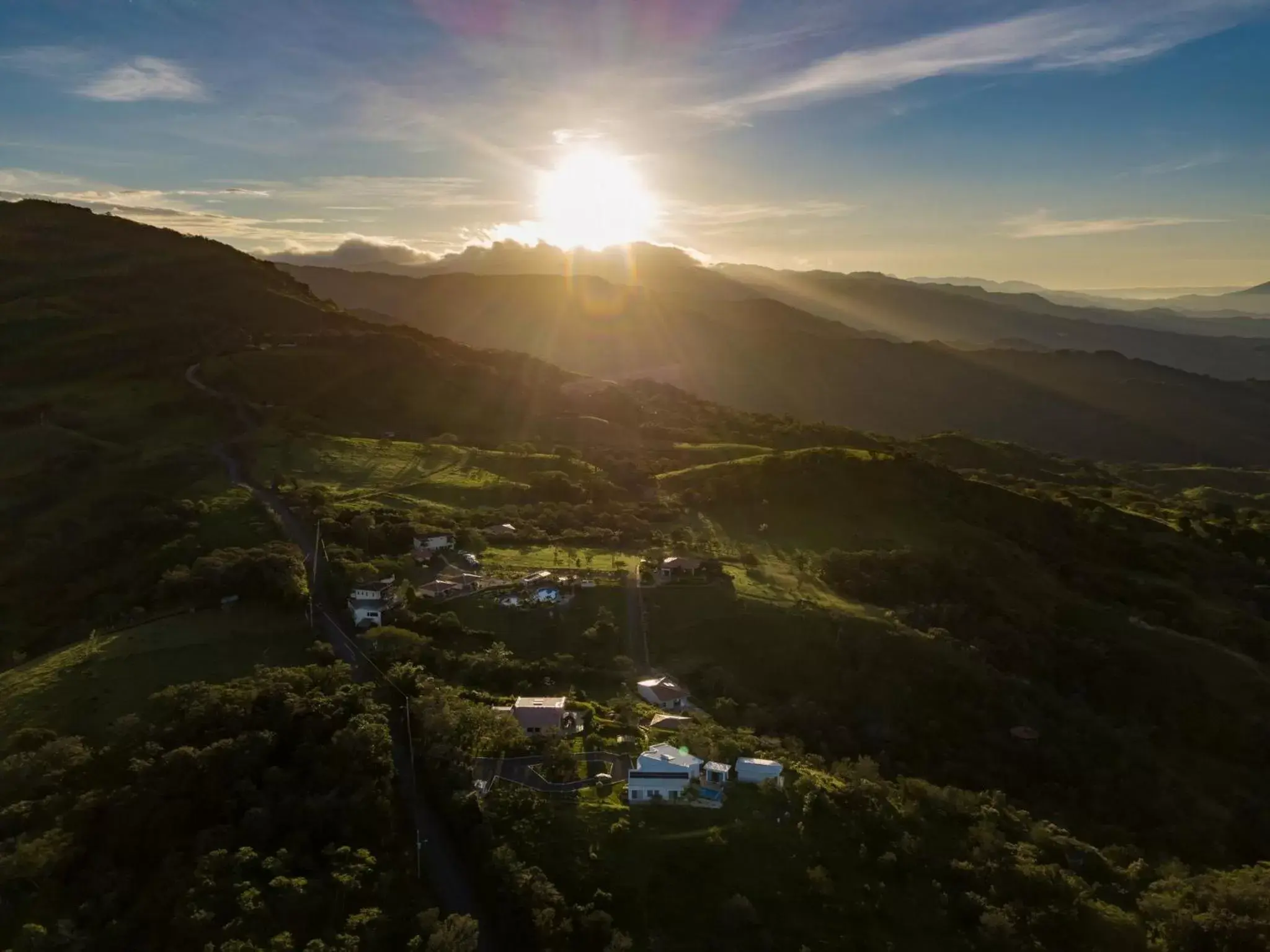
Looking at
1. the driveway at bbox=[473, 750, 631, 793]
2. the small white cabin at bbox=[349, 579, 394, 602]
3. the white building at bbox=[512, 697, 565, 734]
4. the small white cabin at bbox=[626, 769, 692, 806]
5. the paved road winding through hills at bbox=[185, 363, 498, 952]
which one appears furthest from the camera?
the small white cabin at bbox=[349, 579, 394, 602]

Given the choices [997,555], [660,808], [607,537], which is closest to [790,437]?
[997,555]

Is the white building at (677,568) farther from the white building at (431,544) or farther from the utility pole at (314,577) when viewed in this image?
the utility pole at (314,577)

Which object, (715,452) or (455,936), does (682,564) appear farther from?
(715,452)

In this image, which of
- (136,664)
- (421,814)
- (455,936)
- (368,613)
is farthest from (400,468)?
(455,936)

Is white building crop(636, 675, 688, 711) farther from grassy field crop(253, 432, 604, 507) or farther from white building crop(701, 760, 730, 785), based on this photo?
grassy field crop(253, 432, 604, 507)

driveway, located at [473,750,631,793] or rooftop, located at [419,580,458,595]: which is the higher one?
rooftop, located at [419,580,458,595]

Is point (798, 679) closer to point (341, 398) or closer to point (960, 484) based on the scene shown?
point (960, 484)

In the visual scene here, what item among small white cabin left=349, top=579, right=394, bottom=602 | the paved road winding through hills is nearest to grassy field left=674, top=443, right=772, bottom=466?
small white cabin left=349, top=579, right=394, bottom=602

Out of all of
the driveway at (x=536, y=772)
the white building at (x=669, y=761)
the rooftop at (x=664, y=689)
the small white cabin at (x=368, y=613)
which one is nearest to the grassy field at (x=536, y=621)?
the small white cabin at (x=368, y=613)
